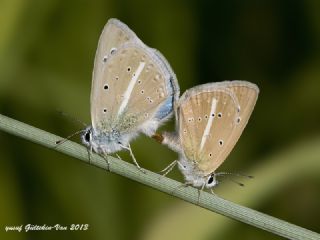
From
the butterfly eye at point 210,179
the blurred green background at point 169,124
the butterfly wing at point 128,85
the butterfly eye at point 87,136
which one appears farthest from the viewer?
the blurred green background at point 169,124

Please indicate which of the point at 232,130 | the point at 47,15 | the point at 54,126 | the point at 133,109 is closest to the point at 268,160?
the point at 232,130

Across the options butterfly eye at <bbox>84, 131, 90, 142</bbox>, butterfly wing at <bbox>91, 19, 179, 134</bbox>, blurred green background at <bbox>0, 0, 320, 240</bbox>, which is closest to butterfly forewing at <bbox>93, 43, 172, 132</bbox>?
butterfly wing at <bbox>91, 19, 179, 134</bbox>

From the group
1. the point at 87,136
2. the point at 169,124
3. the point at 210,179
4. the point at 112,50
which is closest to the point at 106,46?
the point at 112,50

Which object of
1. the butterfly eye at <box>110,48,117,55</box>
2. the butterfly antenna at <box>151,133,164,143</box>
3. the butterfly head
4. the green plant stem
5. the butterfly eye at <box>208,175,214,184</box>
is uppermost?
the butterfly eye at <box>110,48,117,55</box>

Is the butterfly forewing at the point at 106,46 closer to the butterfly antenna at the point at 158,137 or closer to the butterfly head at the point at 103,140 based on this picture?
the butterfly head at the point at 103,140

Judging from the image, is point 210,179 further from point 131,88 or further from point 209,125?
point 131,88

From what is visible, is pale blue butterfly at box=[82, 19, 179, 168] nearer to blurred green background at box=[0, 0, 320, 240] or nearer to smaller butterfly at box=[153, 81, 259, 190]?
smaller butterfly at box=[153, 81, 259, 190]

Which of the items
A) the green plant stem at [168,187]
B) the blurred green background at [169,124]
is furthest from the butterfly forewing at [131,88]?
the green plant stem at [168,187]
